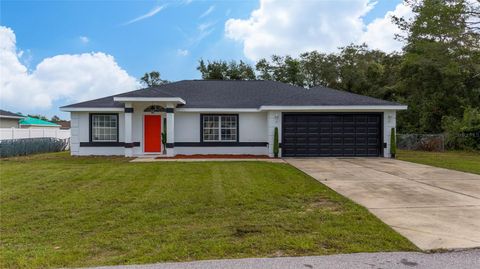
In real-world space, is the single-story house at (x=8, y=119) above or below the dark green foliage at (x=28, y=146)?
above

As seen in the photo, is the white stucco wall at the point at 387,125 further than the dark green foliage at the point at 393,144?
Yes

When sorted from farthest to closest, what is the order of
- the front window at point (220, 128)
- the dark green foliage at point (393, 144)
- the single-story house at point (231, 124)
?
the front window at point (220, 128), the single-story house at point (231, 124), the dark green foliage at point (393, 144)

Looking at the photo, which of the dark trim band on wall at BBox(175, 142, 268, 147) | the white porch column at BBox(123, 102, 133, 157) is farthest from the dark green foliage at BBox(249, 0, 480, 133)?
the white porch column at BBox(123, 102, 133, 157)

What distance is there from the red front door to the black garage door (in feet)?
20.7

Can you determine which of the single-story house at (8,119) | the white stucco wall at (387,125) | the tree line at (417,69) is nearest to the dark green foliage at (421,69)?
the tree line at (417,69)

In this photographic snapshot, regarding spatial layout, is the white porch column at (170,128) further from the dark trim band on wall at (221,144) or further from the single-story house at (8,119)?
the single-story house at (8,119)

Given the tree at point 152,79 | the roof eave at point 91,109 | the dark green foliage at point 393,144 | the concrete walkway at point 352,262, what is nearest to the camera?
the concrete walkway at point 352,262

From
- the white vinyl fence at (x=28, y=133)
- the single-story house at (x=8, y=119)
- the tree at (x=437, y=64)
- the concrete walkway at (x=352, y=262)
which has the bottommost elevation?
the concrete walkway at (x=352, y=262)

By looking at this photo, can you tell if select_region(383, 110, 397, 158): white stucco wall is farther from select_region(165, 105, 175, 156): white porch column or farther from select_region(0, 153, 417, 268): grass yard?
select_region(165, 105, 175, 156): white porch column

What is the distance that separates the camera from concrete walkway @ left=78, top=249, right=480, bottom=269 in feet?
11.3

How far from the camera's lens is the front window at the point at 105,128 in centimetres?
1596

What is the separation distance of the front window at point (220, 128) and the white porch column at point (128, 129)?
11.7 feet

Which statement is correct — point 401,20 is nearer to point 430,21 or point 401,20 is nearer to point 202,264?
point 430,21

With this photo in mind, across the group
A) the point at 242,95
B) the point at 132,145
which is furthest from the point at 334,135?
the point at 132,145
